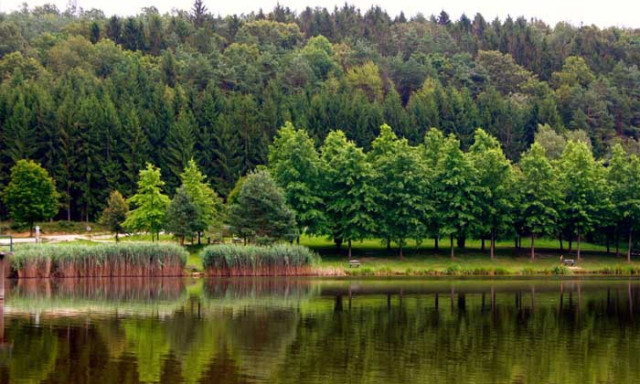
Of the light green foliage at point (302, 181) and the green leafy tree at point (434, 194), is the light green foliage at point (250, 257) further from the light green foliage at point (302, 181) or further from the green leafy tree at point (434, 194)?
the green leafy tree at point (434, 194)

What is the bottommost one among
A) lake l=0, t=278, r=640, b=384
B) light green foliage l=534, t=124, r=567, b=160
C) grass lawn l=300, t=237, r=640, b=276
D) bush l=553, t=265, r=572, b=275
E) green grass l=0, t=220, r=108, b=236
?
lake l=0, t=278, r=640, b=384

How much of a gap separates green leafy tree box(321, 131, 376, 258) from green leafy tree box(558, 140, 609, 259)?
19.9m

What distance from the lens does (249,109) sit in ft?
515

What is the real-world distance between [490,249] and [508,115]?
70.5 meters

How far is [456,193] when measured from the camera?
4043 inches

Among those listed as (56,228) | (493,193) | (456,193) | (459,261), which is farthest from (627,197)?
(56,228)

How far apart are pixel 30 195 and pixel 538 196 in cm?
5664

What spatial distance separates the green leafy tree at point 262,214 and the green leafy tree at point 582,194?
94.8 ft

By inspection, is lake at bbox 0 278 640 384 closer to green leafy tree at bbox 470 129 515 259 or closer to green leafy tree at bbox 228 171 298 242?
green leafy tree at bbox 228 171 298 242

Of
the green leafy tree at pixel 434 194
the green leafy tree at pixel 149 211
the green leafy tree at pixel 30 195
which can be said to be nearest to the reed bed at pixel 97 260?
the green leafy tree at pixel 149 211

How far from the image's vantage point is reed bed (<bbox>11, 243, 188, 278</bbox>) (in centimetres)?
7631

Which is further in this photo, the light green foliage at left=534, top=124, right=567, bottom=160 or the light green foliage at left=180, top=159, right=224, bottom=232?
the light green foliage at left=534, top=124, right=567, bottom=160

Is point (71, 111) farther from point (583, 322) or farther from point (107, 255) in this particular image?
point (583, 322)

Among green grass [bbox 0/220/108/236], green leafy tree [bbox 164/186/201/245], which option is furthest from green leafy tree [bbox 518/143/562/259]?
green grass [bbox 0/220/108/236]
